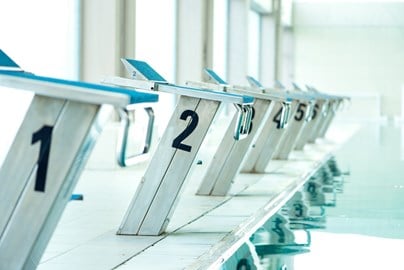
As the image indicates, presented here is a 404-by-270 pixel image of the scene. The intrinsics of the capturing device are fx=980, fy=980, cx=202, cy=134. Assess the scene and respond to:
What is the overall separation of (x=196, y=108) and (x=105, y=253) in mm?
1322

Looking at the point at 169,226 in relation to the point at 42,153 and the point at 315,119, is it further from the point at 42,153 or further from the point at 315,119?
the point at 315,119

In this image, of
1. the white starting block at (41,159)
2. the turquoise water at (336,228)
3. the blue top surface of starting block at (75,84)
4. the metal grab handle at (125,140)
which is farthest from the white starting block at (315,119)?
the white starting block at (41,159)

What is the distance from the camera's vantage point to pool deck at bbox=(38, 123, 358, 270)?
5.62 meters

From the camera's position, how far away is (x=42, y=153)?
14.1 ft

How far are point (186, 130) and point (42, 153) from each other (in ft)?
7.71

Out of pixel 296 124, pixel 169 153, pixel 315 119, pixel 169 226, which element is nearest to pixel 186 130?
pixel 169 153

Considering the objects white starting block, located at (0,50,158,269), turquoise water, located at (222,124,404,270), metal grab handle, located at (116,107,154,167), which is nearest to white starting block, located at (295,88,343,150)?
turquoise water, located at (222,124,404,270)

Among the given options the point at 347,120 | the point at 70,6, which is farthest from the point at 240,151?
the point at 347,120

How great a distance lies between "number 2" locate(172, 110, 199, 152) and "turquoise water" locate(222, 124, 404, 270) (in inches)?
29.9

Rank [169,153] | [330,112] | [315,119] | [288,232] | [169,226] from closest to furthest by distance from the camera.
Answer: [169,153] < [288,232] < [169,226] < [315,119] < [330,112]

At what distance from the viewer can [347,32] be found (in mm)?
36406

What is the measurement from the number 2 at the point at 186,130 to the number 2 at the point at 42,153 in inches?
88.7

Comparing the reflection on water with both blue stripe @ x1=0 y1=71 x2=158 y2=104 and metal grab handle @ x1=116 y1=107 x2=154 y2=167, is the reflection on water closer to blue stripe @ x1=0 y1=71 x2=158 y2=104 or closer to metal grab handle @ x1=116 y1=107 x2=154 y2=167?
metal grab handle @ x1=116 y1=107 x2=154 y2=167

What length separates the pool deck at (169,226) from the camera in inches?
221
